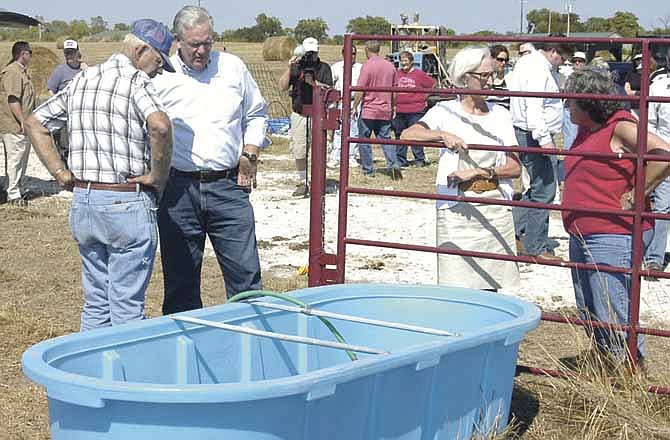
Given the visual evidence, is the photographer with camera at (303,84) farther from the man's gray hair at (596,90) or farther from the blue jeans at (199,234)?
the man's gray hair at (596,90)

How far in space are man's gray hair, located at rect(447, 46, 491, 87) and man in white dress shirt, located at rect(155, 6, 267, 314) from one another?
3.43ft

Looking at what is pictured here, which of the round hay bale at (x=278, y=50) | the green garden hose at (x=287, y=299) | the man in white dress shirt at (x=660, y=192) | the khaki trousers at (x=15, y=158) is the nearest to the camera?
the green garden hose at (x=287, y=299)

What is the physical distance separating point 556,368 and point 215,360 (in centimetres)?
189

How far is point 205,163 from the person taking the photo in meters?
5.42

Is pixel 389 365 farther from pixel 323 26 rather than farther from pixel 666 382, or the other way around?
pixel 323 26

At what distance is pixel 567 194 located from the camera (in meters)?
5.19

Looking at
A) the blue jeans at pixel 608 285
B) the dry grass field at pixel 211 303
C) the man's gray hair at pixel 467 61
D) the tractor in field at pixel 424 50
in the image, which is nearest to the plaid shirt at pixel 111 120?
the dry grass field at pixel 211 303

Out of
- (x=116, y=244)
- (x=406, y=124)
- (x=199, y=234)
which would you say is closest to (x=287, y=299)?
(x=116, y=244)

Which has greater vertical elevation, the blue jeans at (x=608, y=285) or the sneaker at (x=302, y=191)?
the blue jeans at (x=608, y=285)

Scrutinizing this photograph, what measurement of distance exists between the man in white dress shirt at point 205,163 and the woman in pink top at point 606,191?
1.62 metres

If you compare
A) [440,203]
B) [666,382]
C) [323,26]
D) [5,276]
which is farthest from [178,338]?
[323,26]

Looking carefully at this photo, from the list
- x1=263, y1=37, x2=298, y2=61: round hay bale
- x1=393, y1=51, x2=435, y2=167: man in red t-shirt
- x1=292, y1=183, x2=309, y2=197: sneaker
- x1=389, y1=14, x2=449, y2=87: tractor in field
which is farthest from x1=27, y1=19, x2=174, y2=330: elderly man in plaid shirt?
x1=263, y1=37, x2=298, y2=61: round hay bale

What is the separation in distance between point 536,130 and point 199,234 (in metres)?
3.81

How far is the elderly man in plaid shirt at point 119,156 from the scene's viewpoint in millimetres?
4797
